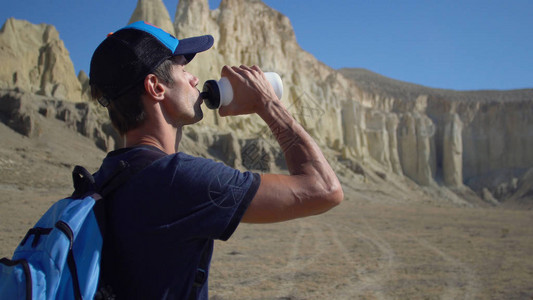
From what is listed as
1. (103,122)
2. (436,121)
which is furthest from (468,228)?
(436,121)

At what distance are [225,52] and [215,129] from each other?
36.5 feet

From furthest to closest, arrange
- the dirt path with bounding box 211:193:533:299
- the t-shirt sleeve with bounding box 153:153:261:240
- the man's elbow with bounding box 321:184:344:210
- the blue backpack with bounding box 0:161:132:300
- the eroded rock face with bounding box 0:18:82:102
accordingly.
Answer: the eroded rock face with bounding box 0:18:82:102 → the dirt path with bounding box 211:193:533:299 → the man's elbow with bounding box 321:184:344:210 → the t-shirt sleeve with bounding box 153:153:261:240 → the blue backpack with bounding box 0:161:132:300

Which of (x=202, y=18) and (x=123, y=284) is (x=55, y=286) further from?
(x=202, y=18)

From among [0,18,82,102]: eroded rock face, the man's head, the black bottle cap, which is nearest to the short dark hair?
the man's head

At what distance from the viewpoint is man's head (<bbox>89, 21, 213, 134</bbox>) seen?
162 cm

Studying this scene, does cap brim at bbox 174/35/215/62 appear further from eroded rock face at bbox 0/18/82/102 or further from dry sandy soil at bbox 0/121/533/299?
eroded rock face at bbox 0/18/82/102

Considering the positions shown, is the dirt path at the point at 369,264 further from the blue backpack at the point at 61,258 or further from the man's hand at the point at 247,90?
the blue backpack at the point at 61,258

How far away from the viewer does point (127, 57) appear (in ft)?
5.28

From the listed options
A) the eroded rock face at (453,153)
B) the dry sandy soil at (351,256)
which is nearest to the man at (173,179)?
the dry sandy soil at (351,256)

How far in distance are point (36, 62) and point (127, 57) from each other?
32.2 m

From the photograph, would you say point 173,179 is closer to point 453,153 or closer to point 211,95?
point 211,95

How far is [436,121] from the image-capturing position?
67438 millimetres

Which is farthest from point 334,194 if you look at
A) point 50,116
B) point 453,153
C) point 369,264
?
point 453,153

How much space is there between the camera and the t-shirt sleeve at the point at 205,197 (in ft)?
4.68
